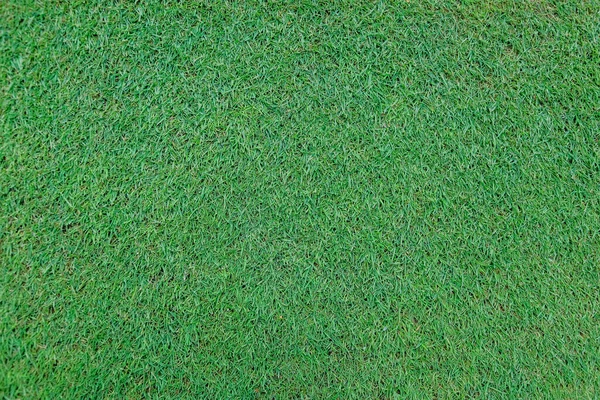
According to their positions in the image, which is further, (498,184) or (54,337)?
(498,184)

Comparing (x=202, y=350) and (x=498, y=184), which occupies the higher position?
(x=498, y=184)

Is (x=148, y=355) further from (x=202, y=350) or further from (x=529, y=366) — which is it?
(x=529, y=366)

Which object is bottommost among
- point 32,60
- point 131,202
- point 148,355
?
point 148,355

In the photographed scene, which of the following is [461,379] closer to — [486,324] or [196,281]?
[486,324]

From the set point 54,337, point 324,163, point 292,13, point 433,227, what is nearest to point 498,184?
point 433,227

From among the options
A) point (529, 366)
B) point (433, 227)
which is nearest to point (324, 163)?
point (433, 227)

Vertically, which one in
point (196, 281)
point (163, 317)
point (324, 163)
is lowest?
point (163, 317)
